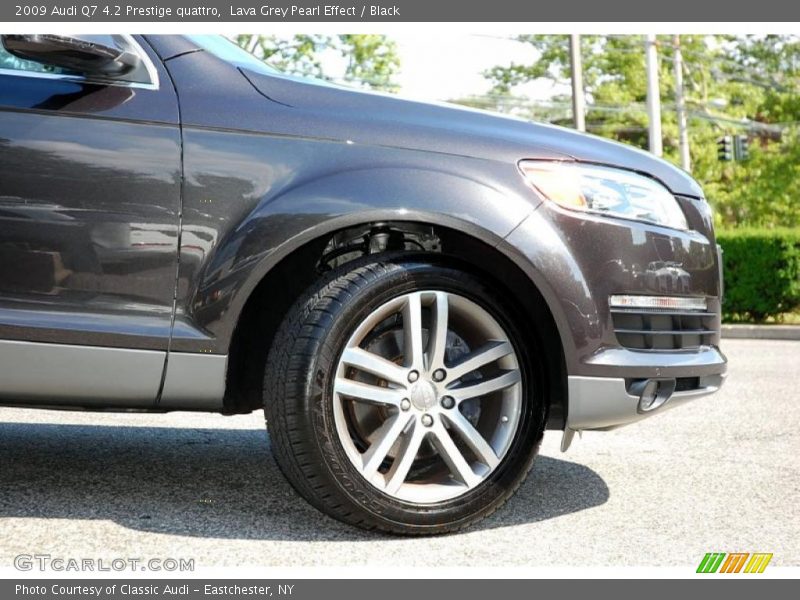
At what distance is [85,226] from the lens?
9.53 ft

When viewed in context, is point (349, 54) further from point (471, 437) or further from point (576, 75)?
point (471, 437)

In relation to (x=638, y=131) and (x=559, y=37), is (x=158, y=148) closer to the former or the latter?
(x=559, y=37)

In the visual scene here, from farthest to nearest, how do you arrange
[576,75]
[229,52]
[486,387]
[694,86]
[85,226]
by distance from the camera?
[694,86]
[576,75]
[229,52]
[486,387]
[85,226]

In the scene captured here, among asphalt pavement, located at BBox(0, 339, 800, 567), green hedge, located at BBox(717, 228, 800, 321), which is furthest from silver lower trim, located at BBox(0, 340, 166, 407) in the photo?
green hedge, located at BBox(717, 228, 800, 321)

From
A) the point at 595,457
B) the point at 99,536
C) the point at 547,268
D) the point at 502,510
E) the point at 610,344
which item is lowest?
the point at 595,457

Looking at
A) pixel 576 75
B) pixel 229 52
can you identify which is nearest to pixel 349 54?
pixel 576 75

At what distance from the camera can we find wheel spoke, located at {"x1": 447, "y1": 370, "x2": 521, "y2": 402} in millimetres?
3104

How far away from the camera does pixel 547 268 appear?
120 inches

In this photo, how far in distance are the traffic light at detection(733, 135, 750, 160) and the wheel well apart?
25935mm

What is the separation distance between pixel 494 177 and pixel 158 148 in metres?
0.99

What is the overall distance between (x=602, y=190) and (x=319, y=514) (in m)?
1.39

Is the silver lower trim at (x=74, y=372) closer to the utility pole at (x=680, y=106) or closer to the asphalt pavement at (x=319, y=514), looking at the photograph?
the asphalt pavement at (x=319, y=514)

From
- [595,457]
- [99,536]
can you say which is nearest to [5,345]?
[99,536]

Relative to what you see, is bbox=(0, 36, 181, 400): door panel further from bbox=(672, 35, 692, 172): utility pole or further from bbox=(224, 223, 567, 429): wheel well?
bbox=(672, 35, 692, 172): utility pole
